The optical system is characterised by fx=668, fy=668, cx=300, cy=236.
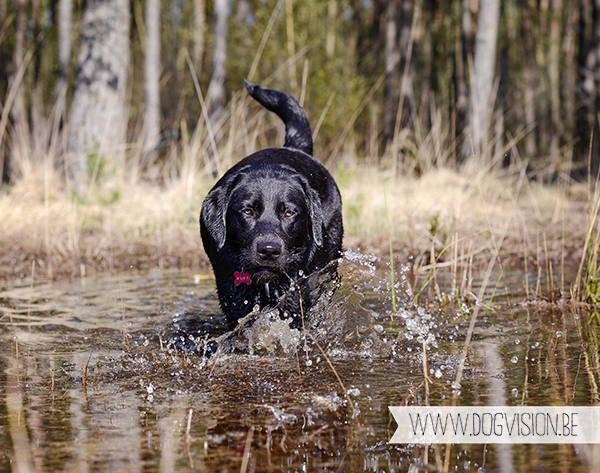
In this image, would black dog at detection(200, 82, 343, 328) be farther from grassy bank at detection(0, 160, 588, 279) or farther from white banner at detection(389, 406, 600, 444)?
grassy bank at detection(0, 160, 588, 279)

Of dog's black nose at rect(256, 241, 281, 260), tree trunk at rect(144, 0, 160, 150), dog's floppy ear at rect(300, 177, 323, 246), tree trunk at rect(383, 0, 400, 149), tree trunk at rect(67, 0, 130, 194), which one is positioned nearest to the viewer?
dog's black nose at rect(256, 241, 281, 260)

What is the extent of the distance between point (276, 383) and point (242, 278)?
0.93 meters

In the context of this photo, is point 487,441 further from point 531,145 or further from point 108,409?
point 531,145

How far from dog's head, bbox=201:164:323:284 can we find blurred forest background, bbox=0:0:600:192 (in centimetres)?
99

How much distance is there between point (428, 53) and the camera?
27203mm

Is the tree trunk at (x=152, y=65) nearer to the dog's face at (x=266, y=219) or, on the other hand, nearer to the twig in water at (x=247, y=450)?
the dog's face at (x=266, y=219)

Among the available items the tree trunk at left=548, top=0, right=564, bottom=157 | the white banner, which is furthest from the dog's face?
the tree trunk at left=548, top=0, right=564, bottom=157

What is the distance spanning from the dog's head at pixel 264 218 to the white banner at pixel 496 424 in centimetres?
135

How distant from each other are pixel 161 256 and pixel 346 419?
4.61 metres

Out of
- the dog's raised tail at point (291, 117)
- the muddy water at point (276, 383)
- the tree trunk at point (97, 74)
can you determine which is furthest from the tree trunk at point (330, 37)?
the muddy water at point (276, 383)

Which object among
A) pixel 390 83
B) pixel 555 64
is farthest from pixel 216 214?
pixel 555 64

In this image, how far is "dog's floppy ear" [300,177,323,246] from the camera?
3.84 meters

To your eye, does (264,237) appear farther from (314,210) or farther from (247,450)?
(247,450)

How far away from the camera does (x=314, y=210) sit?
3.85m
